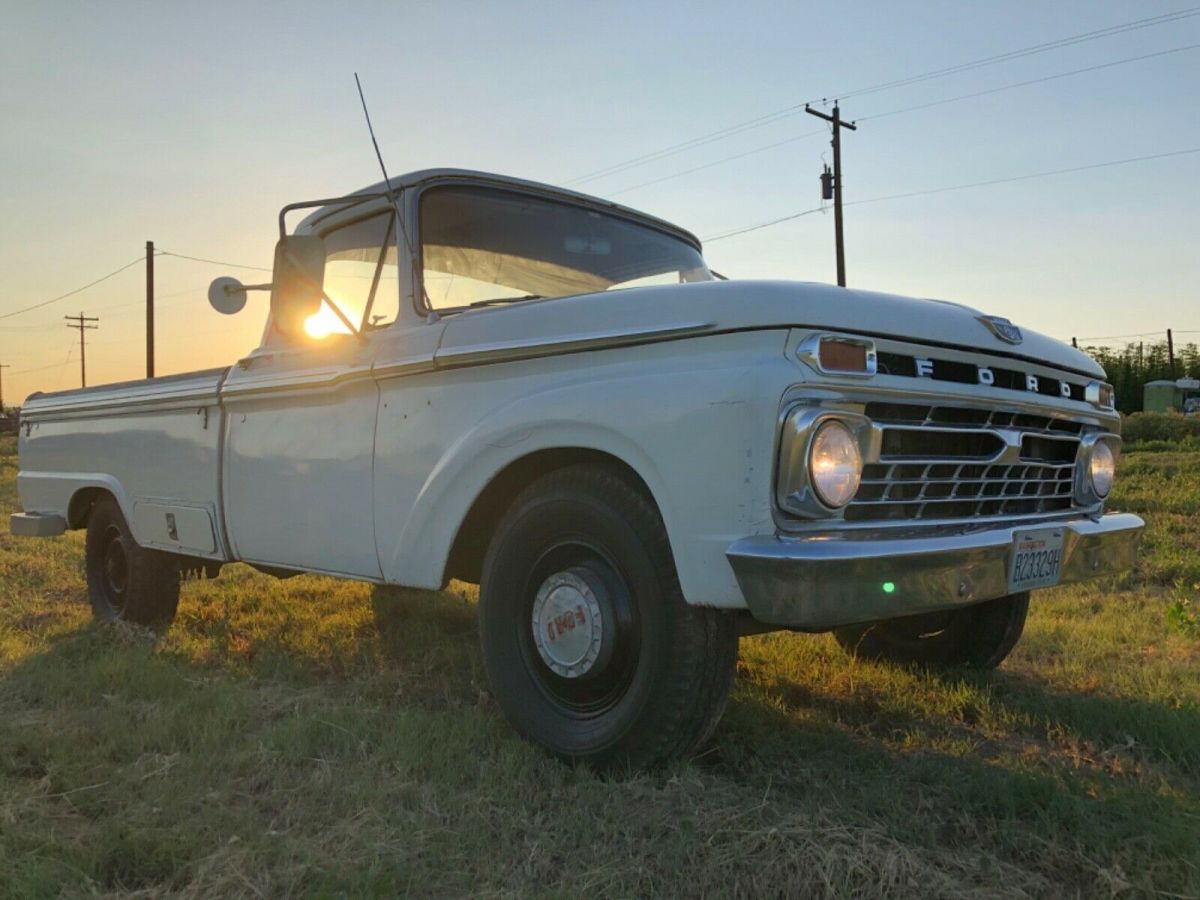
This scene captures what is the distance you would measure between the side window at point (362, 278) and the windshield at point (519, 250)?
0.68 feet

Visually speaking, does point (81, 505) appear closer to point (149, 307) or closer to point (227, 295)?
point (227, 295)

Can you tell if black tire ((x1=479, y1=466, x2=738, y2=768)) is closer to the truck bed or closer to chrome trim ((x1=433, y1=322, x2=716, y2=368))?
chrome trim ((x1=433, y1=322, x2=716, y2=368))

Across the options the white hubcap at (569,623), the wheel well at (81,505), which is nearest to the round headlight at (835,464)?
the white hubcap at (569,623)

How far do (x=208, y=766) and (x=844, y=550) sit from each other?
6.66 ft

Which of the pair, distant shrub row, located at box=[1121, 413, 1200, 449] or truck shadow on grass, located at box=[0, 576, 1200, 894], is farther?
distant shrub row, located at box=[1121, 413, 1200, 449]

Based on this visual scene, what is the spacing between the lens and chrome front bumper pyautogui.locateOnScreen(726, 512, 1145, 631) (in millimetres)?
2203

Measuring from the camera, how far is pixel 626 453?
259 cm

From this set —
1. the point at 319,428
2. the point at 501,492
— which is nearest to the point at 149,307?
the point at 319,428

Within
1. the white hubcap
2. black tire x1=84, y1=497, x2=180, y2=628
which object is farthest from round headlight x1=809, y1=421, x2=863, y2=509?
black tire x1=84, y1=497, x2=180, y2=628

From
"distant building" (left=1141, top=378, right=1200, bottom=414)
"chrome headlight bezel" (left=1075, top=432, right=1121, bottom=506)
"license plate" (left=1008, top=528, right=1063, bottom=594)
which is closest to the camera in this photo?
"license plate" (left=1008, top=528, right=1063, bottom=594)

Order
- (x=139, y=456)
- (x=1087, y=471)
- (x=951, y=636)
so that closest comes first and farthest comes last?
(x=1087, y=471) < (x=951, y=636) < (x=139, y=456)

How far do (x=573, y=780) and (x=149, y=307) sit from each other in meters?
30.5

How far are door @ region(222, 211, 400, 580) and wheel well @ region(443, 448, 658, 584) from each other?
0.34 metres

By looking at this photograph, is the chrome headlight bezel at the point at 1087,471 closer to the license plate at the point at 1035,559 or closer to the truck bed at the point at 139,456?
the license plate at the point at 1035,559
